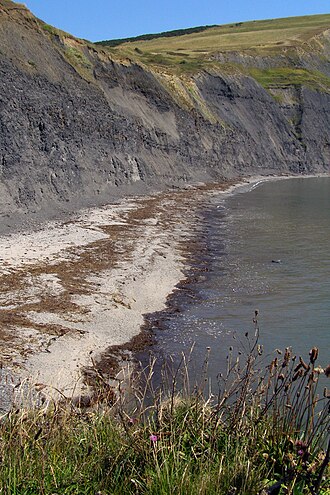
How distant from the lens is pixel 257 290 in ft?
63.4

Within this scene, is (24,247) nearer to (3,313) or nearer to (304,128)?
(3,313)

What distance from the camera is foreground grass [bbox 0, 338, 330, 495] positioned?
15.8 feet

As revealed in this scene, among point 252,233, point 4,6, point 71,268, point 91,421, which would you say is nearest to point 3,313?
point 71,268

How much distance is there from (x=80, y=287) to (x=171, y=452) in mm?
12868

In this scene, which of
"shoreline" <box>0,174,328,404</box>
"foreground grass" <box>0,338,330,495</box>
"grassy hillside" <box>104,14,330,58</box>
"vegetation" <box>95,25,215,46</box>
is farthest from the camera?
"vegetation" <box>95,25,215,46</box>

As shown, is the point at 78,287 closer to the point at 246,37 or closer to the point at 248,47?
the point at 248,47

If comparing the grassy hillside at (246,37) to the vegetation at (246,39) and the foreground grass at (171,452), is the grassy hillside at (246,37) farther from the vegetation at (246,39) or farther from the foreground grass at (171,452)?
the foreground grass at (171,452)

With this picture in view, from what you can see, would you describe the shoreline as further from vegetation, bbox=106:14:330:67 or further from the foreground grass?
vegetation, bbox=106:14:330:67

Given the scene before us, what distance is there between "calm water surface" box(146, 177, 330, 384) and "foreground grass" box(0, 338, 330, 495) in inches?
108

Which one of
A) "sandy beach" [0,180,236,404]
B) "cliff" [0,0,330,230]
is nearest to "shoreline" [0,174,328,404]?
"sandy beach" [0,180,236,404]

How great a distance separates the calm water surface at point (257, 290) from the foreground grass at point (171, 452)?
2.74 metres

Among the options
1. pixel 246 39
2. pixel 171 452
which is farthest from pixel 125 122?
pixel 246 39

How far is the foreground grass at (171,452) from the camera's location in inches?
189

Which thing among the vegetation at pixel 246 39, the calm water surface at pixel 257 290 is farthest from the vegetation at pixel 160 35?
the calm water surface at pixel 257 290
